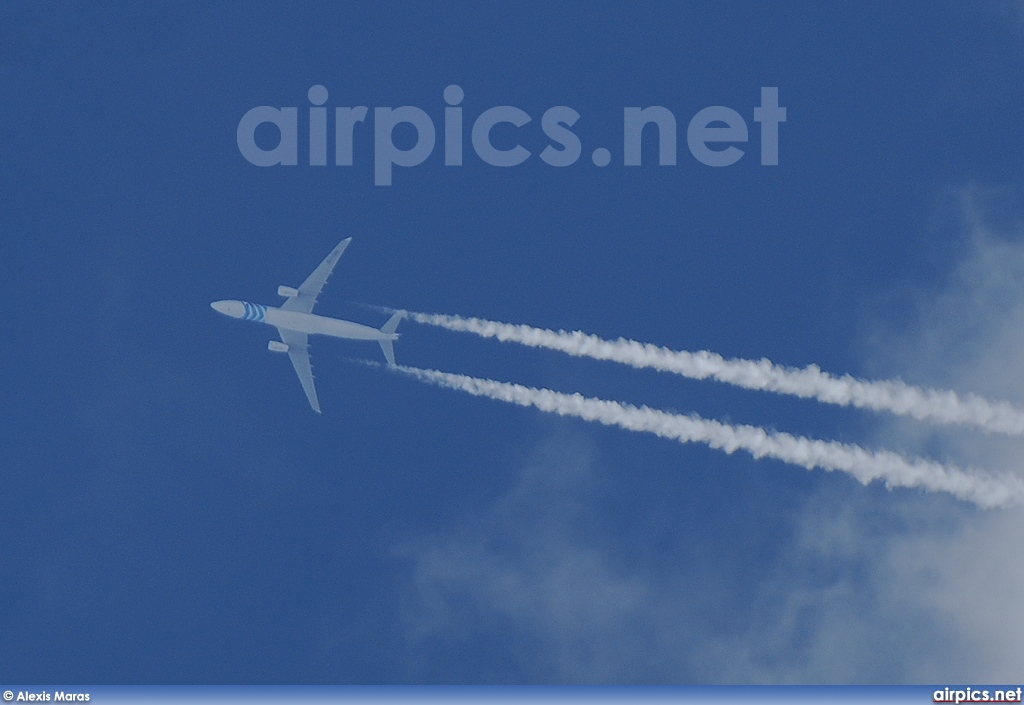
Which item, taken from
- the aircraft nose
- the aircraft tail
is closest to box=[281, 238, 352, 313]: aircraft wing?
the aircraft nose

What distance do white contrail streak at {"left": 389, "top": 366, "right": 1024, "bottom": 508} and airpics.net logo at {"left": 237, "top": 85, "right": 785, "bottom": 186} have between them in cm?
1363

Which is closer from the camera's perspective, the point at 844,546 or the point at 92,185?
the point at 844,546

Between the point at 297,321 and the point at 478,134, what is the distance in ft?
52.9

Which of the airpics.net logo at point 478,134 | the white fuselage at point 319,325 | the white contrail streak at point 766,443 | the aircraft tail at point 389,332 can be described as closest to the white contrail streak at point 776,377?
the white contrail streak at point 766,443

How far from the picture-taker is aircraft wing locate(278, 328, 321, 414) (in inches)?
4336

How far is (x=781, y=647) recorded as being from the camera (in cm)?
10475

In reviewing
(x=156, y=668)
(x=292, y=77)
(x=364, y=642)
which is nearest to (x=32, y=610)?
(x=156, y=668)

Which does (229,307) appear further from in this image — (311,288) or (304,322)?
(311,288)

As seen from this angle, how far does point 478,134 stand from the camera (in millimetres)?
113688

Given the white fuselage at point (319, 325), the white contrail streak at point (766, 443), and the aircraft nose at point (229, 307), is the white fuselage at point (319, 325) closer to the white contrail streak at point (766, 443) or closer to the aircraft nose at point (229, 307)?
the aircraft nose at point (229, 307)

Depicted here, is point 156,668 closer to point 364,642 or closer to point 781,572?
point 364,642

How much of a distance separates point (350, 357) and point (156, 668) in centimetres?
1963

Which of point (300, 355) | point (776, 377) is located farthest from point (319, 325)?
point (776, 377)

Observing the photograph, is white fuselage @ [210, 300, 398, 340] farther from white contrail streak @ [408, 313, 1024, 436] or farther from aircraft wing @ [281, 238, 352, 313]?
white contrail streak @ [408, 313, 1024, 436]
